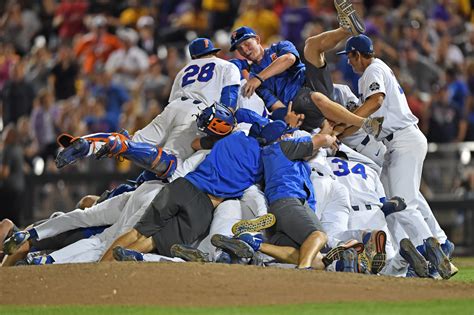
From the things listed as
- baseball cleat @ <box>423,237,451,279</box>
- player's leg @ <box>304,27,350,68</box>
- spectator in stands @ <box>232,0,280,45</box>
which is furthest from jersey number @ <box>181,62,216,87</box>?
spectator in stands @ <box>232,0,280,45</box>

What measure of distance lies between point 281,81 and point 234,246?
9.45ft

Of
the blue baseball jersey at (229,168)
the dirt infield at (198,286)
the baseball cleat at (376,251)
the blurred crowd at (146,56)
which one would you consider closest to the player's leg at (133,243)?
the blue baseball jersey at (229,168)

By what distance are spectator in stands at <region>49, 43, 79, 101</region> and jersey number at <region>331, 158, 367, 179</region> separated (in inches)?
383

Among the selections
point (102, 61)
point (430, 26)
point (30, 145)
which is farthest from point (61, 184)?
point (430, 26)

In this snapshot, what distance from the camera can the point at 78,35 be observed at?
22.0 meters

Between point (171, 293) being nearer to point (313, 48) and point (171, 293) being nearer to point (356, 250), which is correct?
point (356, 250)

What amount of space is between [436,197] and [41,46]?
9.06 m

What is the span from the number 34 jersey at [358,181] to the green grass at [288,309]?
326 centimetres

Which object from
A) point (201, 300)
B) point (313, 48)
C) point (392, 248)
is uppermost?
point (313, 48)

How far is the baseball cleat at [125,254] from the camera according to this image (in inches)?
405

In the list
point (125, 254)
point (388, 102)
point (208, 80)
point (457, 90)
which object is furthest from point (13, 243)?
point (457, 90)

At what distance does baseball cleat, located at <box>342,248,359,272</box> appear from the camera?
402 inches

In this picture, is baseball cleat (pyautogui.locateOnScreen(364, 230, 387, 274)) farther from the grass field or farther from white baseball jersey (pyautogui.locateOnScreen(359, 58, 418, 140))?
the grass field

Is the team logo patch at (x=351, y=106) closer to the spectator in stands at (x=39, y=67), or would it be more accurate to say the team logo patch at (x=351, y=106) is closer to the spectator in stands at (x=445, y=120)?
the spectator in stands at (x=445, y=120)
